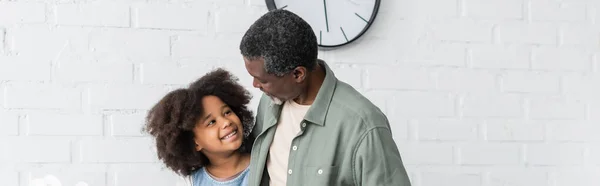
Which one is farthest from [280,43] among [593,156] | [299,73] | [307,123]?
[593,156]

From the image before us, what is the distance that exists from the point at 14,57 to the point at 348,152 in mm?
935

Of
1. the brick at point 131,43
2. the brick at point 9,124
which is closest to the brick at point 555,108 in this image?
the brick at point 131,43

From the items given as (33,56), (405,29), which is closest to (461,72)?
(405,29)

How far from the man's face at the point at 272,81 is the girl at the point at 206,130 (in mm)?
190

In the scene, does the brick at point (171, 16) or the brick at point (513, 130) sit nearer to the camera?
the brick at point (171, 16)

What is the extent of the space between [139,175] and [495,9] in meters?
1.10

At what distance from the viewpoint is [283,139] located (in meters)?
1.47

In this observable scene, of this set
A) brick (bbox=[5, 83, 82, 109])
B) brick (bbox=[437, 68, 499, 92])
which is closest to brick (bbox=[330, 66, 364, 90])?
brick (bbox=[437, 68, 499, 92])

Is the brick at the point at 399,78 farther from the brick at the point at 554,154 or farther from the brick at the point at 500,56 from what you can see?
the brick at the point at 554,154

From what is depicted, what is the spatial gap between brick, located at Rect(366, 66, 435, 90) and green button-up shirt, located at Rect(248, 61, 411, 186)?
675 mm

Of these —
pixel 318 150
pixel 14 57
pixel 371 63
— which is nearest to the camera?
pixel 318 150

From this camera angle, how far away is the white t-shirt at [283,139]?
1.45 m

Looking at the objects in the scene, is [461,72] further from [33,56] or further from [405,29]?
[33,56]

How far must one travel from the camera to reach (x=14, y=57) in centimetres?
186
